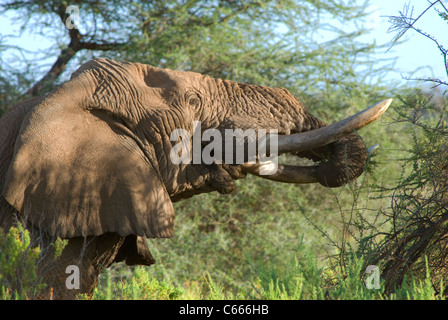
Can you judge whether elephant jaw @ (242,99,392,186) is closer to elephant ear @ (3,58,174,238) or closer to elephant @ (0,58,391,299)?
elephant @ (0,58,391,299)

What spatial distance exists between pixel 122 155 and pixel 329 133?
56.6 inches

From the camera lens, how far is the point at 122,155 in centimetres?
420

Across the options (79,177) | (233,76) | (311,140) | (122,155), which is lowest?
(79,177)

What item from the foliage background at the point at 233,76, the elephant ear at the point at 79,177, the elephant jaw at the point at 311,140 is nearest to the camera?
the elephant ear at the point at 79,177

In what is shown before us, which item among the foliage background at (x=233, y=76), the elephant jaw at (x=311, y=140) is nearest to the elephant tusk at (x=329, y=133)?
the elephant jaw at (x=311, y=140)

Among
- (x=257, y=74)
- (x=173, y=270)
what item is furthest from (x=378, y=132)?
(x=173, y=270)

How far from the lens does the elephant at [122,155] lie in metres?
4.00

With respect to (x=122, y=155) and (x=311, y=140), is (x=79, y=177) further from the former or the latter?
(x=311, y=140)

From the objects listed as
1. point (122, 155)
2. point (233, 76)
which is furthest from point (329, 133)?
point (233, 76)

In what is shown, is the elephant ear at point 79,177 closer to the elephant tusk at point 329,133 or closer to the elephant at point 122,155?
the elephant at point 122,155

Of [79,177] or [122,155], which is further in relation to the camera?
[122,155]

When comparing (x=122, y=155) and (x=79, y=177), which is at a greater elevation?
(x=122, y=155)

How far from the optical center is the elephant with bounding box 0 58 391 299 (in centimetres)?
400

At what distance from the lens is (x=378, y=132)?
1115cm
